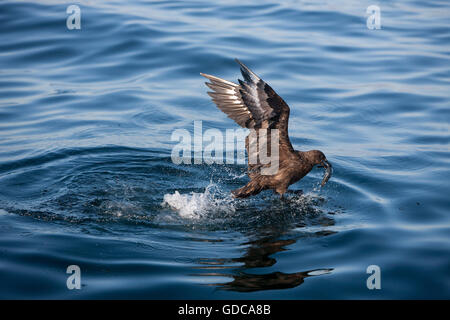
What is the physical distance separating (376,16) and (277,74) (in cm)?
472

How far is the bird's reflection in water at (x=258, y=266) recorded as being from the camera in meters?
5.13

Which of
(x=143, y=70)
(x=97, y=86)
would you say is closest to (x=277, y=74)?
(x=143, y=70)

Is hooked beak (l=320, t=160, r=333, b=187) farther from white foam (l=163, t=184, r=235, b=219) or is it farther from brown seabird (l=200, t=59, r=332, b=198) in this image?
white foam (l=163, t=184, r=235, b=219)

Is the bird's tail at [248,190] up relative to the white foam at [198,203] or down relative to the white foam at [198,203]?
up

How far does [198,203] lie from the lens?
22.1 ft

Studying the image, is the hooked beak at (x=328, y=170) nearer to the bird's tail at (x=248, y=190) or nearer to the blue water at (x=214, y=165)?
the blue water at (x=214, y=165)

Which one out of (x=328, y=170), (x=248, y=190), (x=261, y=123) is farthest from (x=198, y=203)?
(x=328, y=170)

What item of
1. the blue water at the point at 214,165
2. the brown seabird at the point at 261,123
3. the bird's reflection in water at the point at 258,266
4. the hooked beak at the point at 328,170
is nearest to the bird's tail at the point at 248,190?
the brown seabird at the point at 261,123

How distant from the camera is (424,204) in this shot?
6.96 meters

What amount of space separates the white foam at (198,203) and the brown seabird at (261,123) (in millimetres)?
202

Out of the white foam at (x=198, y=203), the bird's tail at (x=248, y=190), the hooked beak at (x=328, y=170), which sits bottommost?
the white foam at (x=198, y=203)

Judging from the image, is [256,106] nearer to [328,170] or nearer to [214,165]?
[328,170]

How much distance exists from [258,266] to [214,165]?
9.38 feet
